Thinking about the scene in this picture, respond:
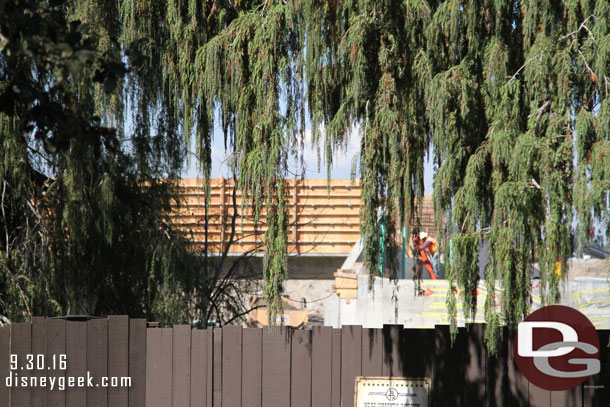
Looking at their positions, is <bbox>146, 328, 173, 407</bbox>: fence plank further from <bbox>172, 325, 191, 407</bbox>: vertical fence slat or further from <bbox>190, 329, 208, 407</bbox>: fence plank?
<bbox>190, 329, 208, 407</bbox>: fence plank

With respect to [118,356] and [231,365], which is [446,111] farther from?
[118,356]

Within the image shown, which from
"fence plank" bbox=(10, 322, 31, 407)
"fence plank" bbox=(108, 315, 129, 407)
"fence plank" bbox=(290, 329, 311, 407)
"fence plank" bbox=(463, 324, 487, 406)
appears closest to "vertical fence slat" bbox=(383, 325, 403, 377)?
"fence plank" bbox=(463, 324, 487, 406)

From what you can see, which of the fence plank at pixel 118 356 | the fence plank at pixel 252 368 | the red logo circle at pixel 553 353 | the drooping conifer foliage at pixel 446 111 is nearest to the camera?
the drooping conifer foliage at pixel 446 111

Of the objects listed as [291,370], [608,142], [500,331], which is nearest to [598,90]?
[608,142]

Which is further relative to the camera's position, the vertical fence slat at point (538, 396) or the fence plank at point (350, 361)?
the fence plank at point (350, 361)

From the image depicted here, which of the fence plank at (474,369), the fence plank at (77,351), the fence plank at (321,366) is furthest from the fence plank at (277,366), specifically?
the fence plank at (77,351)

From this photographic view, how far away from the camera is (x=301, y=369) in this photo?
7.37 m

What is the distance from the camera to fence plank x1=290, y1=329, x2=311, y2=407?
7.37 metres

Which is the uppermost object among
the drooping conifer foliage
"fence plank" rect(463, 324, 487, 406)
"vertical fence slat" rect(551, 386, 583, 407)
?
the drooping conifer foliage

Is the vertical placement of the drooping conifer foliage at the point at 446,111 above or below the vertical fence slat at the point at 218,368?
above

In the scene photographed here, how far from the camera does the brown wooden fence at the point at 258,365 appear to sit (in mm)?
7203

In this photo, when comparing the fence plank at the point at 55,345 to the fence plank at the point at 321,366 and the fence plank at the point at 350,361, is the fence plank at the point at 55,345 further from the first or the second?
the fence plank at the point at 350,361

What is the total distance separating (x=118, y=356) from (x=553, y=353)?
4.24 metres

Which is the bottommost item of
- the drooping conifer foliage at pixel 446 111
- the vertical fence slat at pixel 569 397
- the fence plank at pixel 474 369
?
the vertical fence slat at pixel 569 397
